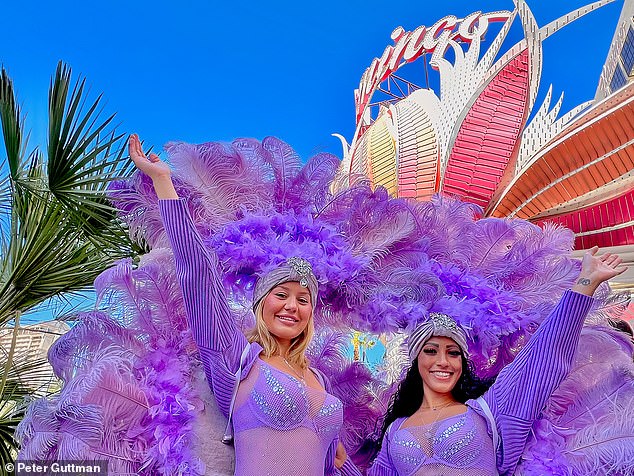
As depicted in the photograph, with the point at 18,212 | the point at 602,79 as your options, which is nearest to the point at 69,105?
the point at 18,212

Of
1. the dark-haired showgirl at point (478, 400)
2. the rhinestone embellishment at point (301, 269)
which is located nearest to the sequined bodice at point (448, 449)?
the dark-haired showgirl at point (478, 400)

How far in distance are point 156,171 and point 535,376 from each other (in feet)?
5.48

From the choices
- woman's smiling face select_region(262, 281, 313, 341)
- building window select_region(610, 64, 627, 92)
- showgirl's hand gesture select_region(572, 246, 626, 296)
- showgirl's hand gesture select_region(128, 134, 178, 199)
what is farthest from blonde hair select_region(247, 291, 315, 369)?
building window select_region(610, 64, 627, 92)

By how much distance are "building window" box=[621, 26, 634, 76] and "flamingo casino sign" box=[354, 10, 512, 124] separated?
152cm

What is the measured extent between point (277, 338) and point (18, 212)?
6.63 feet

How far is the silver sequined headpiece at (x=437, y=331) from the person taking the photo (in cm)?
272

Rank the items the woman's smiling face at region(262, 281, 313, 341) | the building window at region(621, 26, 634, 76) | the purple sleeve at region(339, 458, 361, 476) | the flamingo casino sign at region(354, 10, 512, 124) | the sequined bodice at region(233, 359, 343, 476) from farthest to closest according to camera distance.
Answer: the flamingo casino sign at region(354, 10, 512, 124), the building window at region(621, 26, 634, 76), the purple sleeve at region(339, 458, 361, 476), the woman's smiling face at region(262, 281, 313, 341), the sequined bodice at region(233, 359, 343, 476)

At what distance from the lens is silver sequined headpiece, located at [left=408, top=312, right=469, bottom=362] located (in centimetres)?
272

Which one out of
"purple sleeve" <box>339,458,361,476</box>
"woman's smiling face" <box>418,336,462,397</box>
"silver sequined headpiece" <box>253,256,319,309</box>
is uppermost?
"silver sequined headpiece" <box>253,256,319,309</box>

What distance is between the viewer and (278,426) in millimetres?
2336

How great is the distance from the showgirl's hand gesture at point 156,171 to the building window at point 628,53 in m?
6.53

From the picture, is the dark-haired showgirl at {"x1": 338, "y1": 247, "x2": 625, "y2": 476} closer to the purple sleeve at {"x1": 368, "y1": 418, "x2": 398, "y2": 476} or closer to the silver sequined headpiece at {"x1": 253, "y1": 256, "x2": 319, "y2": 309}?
the purple sleeve at {"x1": 368, "y1": 418, "x2": 398, "y2": 476}

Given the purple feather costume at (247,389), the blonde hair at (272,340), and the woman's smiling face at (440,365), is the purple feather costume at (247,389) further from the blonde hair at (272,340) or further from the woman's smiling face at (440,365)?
the woman's smiling face at (440,365)

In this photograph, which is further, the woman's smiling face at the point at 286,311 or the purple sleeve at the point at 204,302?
the woman's smiling face at the point at 286,311
